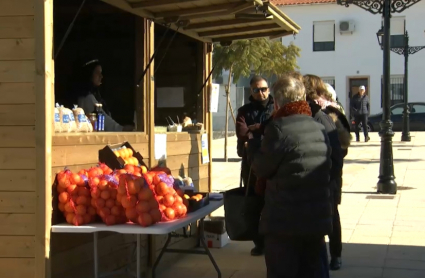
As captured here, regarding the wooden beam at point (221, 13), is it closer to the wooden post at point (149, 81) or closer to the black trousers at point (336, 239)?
the wooden post at point (149, 81)

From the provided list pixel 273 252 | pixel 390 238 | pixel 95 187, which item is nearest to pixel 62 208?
pixel 95 187

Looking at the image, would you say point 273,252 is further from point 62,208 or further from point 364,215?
point 364,215

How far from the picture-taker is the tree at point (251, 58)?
1633 centimetres

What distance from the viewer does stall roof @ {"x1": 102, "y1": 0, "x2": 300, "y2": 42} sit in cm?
566

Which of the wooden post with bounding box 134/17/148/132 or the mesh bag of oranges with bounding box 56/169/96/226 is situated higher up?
the wooden post with bounding box 134/17/148/132

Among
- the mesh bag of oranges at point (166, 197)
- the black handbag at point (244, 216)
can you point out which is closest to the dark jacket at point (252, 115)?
the mesh bag of oranges at point (166, 197)

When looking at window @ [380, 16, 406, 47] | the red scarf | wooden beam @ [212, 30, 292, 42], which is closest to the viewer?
the red scarf

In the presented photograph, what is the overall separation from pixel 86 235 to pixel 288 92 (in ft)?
6.56

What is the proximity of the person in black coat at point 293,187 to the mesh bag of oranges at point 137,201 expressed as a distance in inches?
31.6

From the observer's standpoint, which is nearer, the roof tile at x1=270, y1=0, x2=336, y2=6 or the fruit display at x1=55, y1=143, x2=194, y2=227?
the fruit display at x1=55, y1=143, x2=194, y2=227

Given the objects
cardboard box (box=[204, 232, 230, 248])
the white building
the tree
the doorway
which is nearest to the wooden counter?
cardboard box (box=[204, 232, 230, 248])

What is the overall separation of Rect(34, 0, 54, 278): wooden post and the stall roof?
0.99 metres

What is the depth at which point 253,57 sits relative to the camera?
17.0 metres

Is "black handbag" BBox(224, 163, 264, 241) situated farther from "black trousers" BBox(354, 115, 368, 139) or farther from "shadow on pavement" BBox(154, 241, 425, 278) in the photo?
"black trousers" BBox(354, 115, 368, 139)
